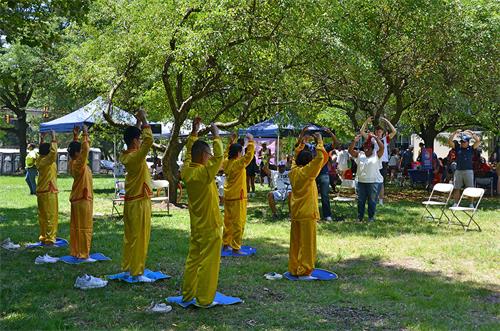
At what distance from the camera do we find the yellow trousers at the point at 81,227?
8.14 metres

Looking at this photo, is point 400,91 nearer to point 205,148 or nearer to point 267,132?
point 267,132

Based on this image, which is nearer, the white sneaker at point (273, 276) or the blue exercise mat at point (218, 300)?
the blue exercise mat at point (218, 300)

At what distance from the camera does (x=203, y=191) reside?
5.93 metres

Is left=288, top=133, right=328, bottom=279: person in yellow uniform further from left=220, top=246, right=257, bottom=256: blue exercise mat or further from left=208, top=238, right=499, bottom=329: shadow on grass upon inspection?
left=220, top=246, right=257, bottom=256: blue exercise mat

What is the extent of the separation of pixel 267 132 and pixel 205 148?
46.9ft

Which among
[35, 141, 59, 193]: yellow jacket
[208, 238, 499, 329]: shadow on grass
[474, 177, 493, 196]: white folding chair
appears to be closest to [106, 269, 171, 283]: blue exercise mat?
[208, 238, 499, 329]: shadow on grass

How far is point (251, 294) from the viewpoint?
651 centimetres

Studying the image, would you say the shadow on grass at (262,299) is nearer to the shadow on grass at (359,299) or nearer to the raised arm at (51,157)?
the shadow on grass at (359,299)

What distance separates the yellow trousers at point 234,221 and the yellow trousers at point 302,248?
1.77 metres

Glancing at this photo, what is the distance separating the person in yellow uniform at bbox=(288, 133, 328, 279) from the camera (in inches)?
277

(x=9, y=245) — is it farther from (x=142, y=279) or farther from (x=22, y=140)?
(x=22, y=140)

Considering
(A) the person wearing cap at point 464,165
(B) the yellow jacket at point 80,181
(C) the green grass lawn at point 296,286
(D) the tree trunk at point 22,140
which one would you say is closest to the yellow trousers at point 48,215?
(C) the green grass lawn at point 296,286

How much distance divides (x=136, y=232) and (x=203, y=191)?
1416mm

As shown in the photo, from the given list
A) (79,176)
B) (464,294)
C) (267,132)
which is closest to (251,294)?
(464,294)
